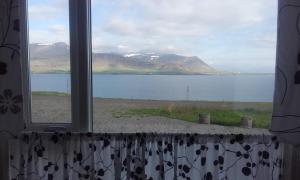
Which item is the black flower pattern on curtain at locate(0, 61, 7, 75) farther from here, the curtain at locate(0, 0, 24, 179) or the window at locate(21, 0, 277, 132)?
the window at locate(21, 0, 277, 132)

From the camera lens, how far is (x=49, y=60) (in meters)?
1.76

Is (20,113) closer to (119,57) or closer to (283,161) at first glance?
(119,57)

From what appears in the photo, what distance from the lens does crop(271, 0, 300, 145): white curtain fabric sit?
4.73 feet

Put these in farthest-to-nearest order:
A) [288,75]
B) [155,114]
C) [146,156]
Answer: [155,114], [146,156], [288,75]

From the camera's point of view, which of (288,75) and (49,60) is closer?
(288,75)

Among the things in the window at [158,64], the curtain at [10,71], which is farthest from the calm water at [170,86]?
the curtain at [10,71]

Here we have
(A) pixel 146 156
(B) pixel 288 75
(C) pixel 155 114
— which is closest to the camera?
(B) pixel 288 75

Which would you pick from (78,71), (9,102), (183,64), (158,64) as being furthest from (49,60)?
(183,64)

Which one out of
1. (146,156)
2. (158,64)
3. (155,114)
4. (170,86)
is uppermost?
(158,64)

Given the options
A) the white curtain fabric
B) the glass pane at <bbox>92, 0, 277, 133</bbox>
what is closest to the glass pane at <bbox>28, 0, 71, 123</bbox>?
the glass pane at <bbox>92, 0, 277, 133</bbox>

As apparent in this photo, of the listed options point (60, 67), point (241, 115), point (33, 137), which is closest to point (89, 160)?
point (33, 137)

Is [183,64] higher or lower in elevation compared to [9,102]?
higher

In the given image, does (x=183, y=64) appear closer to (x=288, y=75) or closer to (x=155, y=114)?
(x=155, y=114)

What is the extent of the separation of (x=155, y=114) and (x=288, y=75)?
73 centimetres
